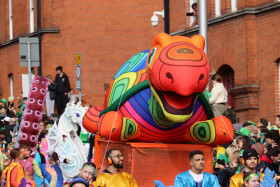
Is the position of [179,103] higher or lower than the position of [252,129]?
higher

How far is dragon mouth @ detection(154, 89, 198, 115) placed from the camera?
12.4 m

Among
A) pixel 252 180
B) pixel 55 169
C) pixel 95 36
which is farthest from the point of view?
pixel 95 36

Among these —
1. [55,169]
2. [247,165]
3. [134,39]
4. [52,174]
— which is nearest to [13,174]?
[52,174]

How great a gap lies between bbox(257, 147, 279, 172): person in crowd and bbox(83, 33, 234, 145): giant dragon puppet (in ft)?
3.36

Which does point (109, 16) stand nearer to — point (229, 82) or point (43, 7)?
point (43, 7)

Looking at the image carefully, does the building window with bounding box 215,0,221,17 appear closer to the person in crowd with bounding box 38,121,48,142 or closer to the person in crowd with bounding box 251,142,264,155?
the person in crowd with bounding box 38,121,48,142

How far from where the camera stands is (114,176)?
12.2 meters

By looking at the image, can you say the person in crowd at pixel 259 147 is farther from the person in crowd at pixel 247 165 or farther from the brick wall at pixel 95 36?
the brick wall at pixel 95 36

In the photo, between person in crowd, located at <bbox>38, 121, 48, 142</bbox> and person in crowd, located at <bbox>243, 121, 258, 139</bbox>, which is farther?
person in crowd, located at <bbox>38, 121, 48, 142</bbox>

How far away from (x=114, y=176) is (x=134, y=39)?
87.2 ft

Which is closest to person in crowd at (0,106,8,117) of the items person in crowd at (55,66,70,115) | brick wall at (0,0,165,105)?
person in crowd at (55,66,70,115)

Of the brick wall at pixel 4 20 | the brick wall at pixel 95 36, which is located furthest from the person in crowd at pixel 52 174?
the brick wall at pixel 4 20

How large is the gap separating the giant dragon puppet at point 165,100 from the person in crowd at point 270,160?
103 centimetres

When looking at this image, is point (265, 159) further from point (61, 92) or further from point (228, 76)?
point (61, 92)
